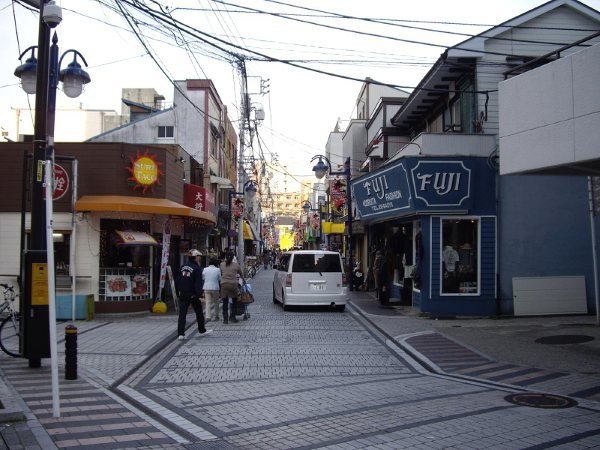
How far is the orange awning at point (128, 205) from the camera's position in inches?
599

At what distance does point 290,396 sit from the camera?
7.44 m

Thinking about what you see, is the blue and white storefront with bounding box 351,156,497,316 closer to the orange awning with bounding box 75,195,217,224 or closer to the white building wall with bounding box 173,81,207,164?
the orange awning with bounding box 75,195,217,224

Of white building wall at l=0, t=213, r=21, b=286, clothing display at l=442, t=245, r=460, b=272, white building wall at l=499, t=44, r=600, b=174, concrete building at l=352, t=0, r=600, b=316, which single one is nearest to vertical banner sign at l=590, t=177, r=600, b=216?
concrete building at l=352, t=0, r=600, b=316

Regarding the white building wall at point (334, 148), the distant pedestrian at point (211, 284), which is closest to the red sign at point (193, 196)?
the distant pedestrian at point (211, 284)

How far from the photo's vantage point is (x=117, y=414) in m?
6.55

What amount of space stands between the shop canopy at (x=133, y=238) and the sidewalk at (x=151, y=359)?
2.06 metres

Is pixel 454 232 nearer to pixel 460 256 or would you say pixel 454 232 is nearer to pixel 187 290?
pixel 460 256

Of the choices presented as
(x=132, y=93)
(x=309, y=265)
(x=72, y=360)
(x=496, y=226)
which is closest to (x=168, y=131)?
(x=132, y=93)

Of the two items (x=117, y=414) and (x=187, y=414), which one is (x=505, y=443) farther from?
(x=117, y=414)

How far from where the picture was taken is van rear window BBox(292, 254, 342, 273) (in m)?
17.2

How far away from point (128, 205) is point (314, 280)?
5.69m

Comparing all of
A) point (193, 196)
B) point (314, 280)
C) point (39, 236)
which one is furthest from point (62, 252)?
point (39, 236)

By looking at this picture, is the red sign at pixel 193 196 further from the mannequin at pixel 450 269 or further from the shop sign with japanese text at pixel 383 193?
the mannequin at pixel 450 269

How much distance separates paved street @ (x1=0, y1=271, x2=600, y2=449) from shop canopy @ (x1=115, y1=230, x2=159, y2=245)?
3518 millimetres
